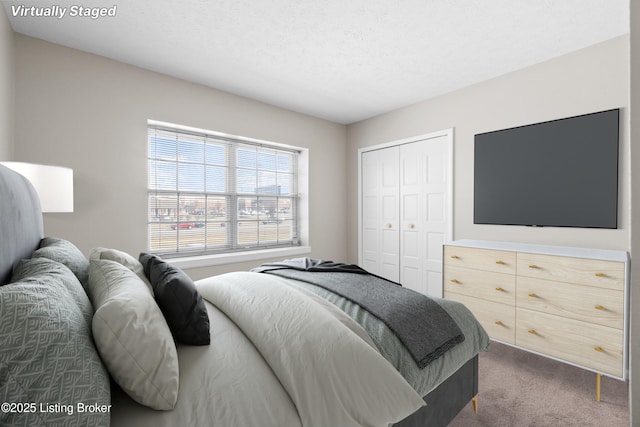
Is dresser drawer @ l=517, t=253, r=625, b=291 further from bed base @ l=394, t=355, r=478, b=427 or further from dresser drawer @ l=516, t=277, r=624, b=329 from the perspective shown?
bed base @ l=394, t=355, r=478, b=427

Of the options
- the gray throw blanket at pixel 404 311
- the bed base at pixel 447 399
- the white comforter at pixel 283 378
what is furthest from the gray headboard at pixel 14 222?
the bed base at pixel 447 399

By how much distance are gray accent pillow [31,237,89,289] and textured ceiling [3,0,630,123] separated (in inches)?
67.0

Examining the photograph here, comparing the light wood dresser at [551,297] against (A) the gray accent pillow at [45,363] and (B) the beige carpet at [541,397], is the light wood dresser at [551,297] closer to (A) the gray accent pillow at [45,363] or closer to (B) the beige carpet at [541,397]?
(B) the beige carpet at [541,397]

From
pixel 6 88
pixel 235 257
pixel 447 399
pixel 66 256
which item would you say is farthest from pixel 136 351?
pixel 235 257

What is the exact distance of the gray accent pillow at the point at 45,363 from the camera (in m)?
0.58

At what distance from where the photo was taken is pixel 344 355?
1.07 m

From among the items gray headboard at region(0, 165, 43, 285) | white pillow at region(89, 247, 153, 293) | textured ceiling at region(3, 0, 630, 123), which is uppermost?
textured ceiling at region(3, 0, 630, 123)

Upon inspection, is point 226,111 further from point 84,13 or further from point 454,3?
point 454,3

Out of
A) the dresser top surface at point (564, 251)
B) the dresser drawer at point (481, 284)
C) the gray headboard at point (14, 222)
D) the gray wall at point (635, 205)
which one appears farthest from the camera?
the dresser drawer at point (481, 284)

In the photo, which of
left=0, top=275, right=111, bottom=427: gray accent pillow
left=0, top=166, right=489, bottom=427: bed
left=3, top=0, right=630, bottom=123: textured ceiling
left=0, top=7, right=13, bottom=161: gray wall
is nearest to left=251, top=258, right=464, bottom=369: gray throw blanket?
left=0, top=166, right=489, bottom=427: bed

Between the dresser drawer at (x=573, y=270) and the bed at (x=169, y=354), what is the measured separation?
1371 mm

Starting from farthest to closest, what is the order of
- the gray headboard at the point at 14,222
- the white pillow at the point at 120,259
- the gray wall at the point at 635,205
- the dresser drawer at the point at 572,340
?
the dresser drawer at the point at 572,340 < the white pillow at the point at 120,259 < the gray headboard at the point at 14,222 < the gray wall at the point at 635,205

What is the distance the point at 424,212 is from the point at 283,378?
317 centimetres

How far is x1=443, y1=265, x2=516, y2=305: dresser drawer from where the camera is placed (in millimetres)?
2531
